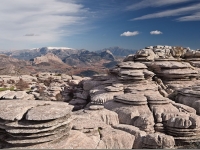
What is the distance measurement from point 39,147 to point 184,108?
14.0 metres

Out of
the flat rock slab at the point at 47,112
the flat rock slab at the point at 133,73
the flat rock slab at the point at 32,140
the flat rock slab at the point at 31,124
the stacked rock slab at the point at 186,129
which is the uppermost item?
the flat rock slab at the point at 133,73

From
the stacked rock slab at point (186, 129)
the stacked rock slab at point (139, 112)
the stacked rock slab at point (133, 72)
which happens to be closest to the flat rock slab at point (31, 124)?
the stacked rock slab at point (139, 112)

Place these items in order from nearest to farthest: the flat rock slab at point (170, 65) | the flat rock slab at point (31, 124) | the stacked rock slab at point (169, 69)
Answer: the flat rock slab at point (31, 124), the stacked rock slab at point (169, 69), the flat rock slab at point (170, 65)

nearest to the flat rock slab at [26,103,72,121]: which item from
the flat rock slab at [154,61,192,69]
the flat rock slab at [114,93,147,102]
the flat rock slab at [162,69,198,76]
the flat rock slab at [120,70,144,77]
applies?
the flat rock slab at [114,93,147,102]

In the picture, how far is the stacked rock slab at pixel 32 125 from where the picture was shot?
30.9 feet

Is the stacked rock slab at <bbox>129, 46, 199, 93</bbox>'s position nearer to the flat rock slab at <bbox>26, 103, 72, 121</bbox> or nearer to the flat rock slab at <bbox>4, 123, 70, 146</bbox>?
the flat rock slab at <bbox>26, 103, 72, 121</bbox>

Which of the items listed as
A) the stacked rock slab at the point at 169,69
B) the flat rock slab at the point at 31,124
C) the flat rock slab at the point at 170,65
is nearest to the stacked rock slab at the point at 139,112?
the flat rock slab at the point at 31,124

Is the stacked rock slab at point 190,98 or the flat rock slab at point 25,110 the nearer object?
the flat rock slab at point 25,110

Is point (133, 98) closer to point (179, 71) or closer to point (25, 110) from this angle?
point (25, 110)

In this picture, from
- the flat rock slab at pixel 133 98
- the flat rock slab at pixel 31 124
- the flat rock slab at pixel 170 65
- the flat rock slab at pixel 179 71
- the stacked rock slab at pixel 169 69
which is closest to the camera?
the flat rock slab at pixel 31 124

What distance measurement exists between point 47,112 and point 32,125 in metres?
0.92

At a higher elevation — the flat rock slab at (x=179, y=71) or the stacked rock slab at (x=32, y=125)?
the flat rock slab at (x=179, y=71)

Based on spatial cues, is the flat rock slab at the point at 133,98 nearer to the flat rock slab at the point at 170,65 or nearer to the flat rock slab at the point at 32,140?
the flat rock slab at the point at 32,140

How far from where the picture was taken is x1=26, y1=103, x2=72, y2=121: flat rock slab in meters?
9.59
